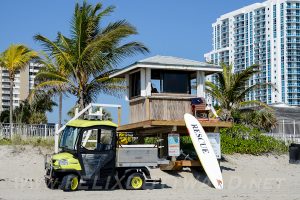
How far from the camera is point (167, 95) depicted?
2005cm

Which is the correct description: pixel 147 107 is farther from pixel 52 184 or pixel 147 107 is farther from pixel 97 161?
pixel 52 184

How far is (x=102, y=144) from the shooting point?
611 inches

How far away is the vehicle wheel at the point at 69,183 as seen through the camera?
47.9 ft

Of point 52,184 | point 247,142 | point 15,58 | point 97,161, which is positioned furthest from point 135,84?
point 15,58

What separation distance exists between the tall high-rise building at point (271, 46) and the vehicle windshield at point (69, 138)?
3667 inches

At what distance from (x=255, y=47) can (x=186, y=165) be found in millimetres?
100979

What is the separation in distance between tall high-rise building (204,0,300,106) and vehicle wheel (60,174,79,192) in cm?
9390

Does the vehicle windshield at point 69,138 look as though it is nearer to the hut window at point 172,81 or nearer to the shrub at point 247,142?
the hut window at point 172,81

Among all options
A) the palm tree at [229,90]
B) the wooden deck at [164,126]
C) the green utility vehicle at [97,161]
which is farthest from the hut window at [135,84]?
the palm tree at [229,90]

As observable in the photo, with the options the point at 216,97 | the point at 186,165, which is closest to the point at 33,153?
the point at 186,165

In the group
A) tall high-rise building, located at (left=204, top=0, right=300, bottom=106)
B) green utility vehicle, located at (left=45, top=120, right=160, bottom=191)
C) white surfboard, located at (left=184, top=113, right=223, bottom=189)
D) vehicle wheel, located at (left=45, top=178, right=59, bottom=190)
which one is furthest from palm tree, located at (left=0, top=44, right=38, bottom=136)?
tall high-rise building, located at (left=204, top=0, right=300, bottom=106)

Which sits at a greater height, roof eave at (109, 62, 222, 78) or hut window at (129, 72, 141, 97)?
roof eave at (109, 62, 222, 78)

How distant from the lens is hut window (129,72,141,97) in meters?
20.9

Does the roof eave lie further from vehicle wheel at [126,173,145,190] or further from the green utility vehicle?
vehicle wheel at [126,173,145,190]
